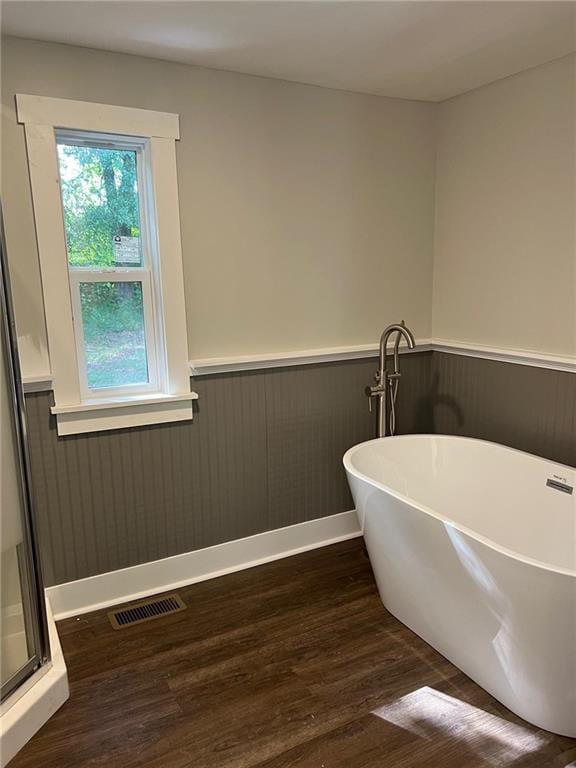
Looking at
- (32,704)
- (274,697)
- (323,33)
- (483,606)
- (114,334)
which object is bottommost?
(274,697)

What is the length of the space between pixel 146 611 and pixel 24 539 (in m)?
0.85

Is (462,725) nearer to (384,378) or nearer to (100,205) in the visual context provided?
(384,378)

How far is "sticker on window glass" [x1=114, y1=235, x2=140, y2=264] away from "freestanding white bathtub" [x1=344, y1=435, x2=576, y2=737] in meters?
1.33

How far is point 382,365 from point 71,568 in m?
1.77

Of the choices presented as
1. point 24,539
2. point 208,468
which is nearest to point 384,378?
point 208,468

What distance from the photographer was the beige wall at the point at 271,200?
2.22 m

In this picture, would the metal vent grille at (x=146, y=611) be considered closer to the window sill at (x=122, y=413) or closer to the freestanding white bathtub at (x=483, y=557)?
the window sill at (x=122, y=413)

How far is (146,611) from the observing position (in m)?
2.51

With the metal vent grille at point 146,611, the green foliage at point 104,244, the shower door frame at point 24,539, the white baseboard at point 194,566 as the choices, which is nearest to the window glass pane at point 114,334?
the green foliage at point 104,244

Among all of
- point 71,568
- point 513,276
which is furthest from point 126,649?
point 513,276

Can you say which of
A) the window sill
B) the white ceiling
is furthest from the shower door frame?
the white ceiling

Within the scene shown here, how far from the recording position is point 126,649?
2262mm

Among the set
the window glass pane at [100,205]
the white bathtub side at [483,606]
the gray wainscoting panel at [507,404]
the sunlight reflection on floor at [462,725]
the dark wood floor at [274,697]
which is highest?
the window glass pane at [100,205]

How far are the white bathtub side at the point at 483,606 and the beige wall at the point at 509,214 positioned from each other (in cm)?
120
